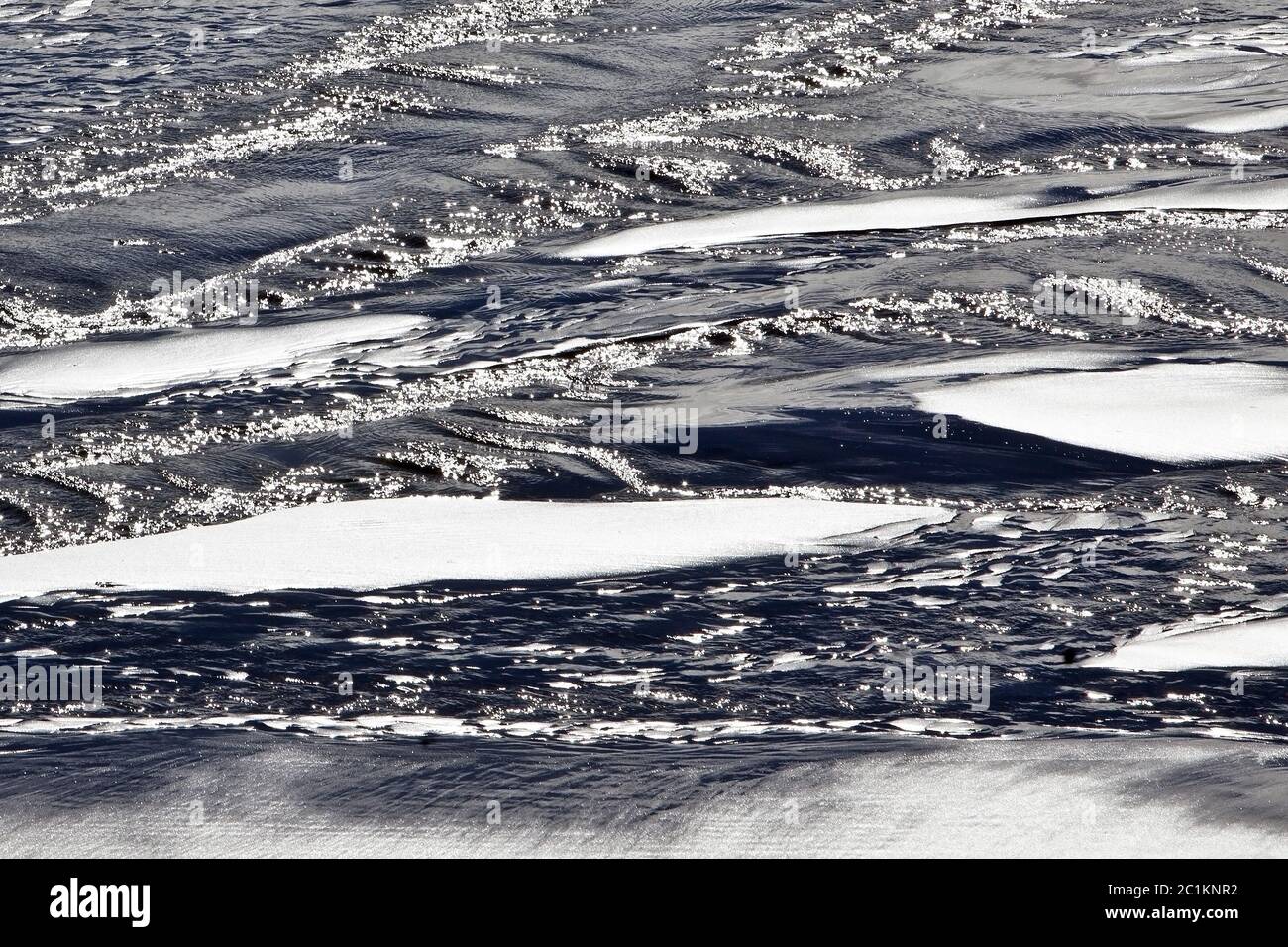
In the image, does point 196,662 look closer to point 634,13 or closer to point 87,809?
point 87,809

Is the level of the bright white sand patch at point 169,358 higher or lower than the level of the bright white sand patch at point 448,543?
higher

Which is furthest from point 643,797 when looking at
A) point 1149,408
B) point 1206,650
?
point 1149,408

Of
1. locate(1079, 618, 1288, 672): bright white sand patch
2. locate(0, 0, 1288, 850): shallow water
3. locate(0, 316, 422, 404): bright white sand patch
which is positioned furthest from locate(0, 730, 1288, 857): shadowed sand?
locate(0, 316, 422, 404): bright white sand patch

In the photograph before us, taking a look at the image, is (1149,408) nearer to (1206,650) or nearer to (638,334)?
(1206,650)

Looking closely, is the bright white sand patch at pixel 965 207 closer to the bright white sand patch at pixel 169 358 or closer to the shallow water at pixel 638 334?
the shallow water at pixel 638 334

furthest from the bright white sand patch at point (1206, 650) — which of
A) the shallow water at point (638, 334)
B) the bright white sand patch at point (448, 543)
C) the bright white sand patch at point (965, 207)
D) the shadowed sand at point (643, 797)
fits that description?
the bright white sand patch at point (965, 207)

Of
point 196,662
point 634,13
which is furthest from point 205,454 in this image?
point 634,13

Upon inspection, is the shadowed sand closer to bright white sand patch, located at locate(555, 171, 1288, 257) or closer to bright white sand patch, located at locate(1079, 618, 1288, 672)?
bright white sand patch, located at locate(1079, 618, 1288, 672)
